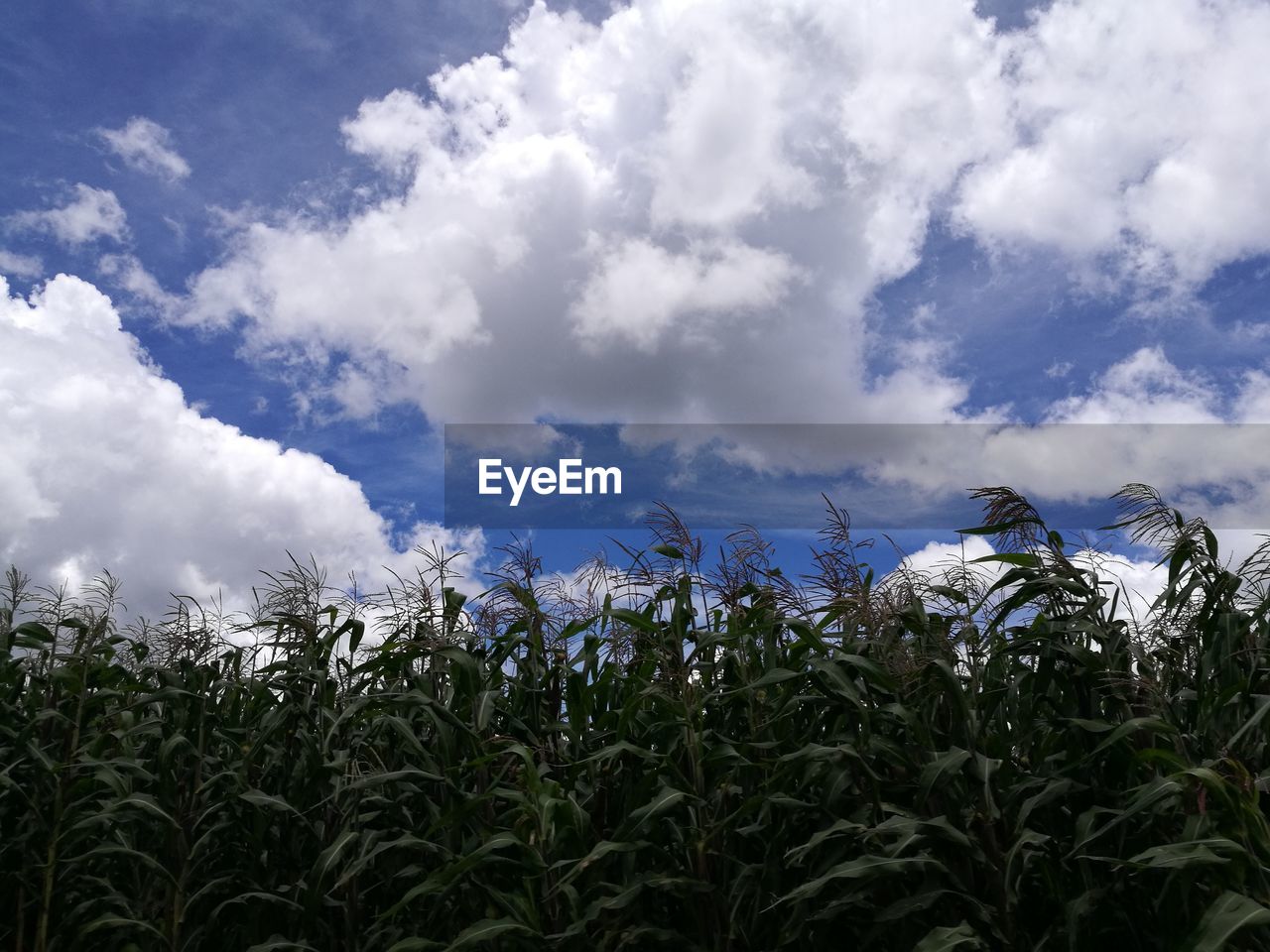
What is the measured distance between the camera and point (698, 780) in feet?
12.1

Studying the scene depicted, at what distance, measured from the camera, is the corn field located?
3.32 meters

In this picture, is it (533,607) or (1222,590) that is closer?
(1222,590)

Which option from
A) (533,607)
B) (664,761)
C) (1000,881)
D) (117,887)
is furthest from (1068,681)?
(117,887)

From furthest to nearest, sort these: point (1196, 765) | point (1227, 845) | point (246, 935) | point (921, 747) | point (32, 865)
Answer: point (32, 865) → point (246, 935) → point (921, 747) → point (1196, 765) → point (1227, 845)

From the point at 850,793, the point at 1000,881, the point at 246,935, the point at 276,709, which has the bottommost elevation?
the point at 246,935

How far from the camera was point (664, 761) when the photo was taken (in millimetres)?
3697

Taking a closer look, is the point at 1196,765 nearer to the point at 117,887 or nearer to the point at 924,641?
the point at 924,641

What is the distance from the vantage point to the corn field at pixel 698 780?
3.32 metres

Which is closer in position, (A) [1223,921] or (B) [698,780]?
(A) [1223,921]

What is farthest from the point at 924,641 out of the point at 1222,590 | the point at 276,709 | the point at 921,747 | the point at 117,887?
the point at 117,887

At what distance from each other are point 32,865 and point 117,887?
0.37m

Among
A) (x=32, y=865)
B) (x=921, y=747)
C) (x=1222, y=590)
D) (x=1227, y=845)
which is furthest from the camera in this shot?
(x=32, y=865)

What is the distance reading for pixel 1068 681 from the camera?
3.64m

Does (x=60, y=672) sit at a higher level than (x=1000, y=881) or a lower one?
higher
